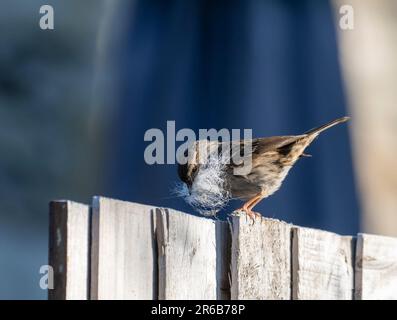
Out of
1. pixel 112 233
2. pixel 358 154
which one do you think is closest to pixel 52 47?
pixel 358 154

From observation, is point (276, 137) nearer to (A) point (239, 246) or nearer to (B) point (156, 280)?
(A) point (239, 246)

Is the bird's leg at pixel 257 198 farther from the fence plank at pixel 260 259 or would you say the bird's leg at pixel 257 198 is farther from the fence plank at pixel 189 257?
the fence plank at pixel 189 257

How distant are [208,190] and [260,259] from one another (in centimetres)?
85

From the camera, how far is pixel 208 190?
3.38 meters

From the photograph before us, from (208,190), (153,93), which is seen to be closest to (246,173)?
(153,93)

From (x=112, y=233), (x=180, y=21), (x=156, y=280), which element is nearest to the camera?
(x=112, y=233)

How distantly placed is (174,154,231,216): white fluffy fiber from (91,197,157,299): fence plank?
90cm

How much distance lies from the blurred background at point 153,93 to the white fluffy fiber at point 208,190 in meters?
0.22

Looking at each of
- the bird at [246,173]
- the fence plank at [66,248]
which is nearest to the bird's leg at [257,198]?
the bird at [246,173]

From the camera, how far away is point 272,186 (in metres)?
4.34

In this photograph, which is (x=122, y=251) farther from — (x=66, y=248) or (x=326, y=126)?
(x=326, y=126)

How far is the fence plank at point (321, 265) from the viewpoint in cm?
267
